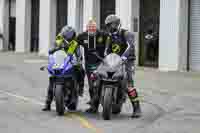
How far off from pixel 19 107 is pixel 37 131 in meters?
2.58

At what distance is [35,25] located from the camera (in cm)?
3078

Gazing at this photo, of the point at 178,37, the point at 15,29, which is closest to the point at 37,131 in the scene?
the point at 178,37

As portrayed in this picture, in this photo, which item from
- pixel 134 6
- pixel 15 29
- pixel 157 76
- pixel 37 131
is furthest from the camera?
pixel 15 29

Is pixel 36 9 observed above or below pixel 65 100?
above

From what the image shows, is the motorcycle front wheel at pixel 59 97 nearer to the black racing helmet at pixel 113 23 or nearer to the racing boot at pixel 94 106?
the racing boot at pixel 94 106

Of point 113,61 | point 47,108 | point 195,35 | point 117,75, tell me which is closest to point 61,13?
point 195,35

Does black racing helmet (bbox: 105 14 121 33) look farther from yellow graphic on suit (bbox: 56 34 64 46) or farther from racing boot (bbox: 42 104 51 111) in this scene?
racing boot (bbox: 42 104 51 111)

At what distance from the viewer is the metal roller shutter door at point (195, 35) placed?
18672mm

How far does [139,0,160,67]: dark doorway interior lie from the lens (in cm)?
2063

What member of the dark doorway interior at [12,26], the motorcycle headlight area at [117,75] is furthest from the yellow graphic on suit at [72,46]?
the dark doorway interior at [12,26]

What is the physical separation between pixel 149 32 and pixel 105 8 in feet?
11.6

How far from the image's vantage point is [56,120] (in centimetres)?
888

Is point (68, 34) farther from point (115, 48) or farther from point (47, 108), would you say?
point (47, 108)

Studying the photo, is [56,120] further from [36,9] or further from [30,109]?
[36,9]
